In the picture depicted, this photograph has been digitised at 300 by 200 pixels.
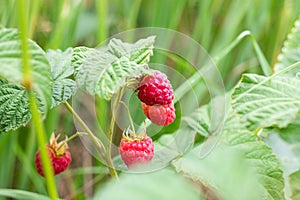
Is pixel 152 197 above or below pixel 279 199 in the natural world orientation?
above

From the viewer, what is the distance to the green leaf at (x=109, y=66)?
588 millimetres

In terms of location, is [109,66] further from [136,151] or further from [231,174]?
[231,174]

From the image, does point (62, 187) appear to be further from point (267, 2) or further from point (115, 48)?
point (115, 48)

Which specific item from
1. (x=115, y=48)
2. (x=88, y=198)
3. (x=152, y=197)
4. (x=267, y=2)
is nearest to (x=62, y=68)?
(x=115, y=48)

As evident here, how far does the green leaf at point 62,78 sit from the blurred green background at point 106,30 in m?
0.53

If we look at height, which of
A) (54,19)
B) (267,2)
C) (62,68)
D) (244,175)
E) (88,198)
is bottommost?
(88,198)

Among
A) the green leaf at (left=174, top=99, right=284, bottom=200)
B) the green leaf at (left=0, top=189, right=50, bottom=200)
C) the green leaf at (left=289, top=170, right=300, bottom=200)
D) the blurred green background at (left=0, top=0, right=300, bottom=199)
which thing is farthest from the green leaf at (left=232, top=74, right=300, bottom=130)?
the blurred green background at (left=0, top=0, right=300, bottom=199)

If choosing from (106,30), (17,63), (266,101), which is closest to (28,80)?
(17,63)

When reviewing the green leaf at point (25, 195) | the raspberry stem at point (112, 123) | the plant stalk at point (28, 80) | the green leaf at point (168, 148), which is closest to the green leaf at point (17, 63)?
the plant stalk at point (28, 80)

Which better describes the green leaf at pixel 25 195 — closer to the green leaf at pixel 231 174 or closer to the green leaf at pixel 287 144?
the green leaf at pixel 287 144

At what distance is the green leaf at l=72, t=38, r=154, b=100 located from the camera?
588mm

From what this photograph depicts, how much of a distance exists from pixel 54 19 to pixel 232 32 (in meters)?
0.49

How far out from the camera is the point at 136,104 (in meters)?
0.78

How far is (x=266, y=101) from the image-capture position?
630 mm
